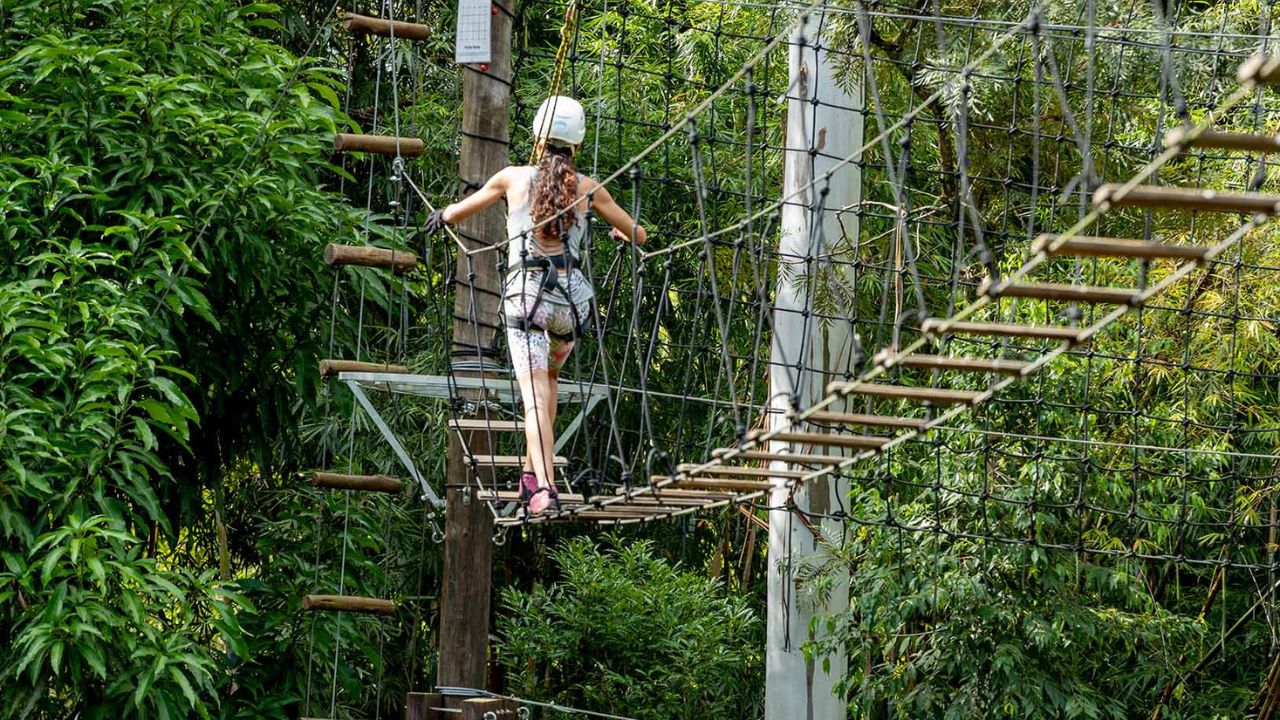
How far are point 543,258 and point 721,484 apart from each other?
776mm

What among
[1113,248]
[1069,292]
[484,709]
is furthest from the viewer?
[484,709]

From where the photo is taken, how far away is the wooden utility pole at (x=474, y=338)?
502cm

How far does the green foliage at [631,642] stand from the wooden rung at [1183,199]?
4359 millimetres

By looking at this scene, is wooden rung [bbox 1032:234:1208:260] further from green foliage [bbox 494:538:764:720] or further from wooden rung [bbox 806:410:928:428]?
green foliage [bbox 494:538:764:720]

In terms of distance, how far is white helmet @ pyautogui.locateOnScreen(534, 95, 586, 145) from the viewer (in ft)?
13.1

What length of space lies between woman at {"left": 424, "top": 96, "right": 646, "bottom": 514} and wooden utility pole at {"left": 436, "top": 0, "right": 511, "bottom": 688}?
76 centimetres

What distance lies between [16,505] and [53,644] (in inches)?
15.6

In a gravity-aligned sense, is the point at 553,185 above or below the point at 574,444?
above

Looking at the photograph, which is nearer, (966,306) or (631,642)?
(966,306)

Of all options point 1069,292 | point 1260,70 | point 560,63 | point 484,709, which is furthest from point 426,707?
point 1260,70

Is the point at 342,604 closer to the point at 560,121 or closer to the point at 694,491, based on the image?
the point at 694,491

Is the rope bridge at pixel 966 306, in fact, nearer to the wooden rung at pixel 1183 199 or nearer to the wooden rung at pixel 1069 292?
the wooden rung at pixel 1069 292

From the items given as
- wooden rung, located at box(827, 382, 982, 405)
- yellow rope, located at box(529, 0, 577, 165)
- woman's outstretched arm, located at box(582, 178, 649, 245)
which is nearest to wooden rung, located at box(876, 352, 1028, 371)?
wooden rung, located at box(827, 382, 982, 405)

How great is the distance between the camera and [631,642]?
6762mm
